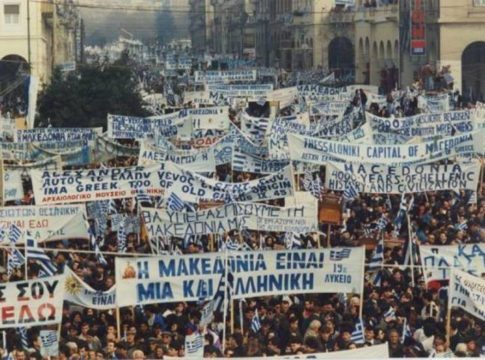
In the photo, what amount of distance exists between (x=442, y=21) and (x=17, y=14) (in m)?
16.5

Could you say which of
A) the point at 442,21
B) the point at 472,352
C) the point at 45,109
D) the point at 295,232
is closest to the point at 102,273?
the point at 295,232

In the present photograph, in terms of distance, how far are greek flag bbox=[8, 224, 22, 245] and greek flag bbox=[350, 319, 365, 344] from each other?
5205 mm

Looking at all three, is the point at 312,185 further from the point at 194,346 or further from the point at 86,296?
the point at 194,346

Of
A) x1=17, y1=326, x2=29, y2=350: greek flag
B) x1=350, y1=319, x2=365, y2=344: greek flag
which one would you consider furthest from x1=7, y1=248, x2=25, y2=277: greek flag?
x1=350, y1=319, x2=365, y2=344: greek flag

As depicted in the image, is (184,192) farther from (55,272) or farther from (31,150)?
(31,150)

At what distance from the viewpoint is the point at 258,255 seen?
55.8 feet

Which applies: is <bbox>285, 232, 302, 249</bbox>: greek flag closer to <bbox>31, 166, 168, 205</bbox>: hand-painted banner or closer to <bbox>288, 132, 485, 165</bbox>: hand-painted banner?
<bbox>31, 166, 168, 205</bbox>: hand-painted banner

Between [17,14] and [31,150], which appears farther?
[17,14]

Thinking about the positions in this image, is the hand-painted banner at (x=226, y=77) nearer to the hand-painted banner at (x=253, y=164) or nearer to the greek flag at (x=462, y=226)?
the hand-painted banner at (x=253, y=164)

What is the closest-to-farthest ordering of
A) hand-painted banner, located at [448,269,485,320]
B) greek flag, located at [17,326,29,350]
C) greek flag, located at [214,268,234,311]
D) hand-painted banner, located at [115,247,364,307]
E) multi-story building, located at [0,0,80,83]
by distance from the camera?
1. hand-painted banner, located at [448,269,485,320]
2. greek flag, located at [17,326,29,350]
3. hand-painted banner, located at [115,247,364,307]
4. greek flag, located at [214,268,234,311]
5. multi-story building, located at [0,0,80,83]

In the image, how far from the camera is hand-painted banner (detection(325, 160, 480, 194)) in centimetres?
2336

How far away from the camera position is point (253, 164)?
26.9m

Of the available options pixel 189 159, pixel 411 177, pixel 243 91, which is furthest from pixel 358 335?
pixel 243 91

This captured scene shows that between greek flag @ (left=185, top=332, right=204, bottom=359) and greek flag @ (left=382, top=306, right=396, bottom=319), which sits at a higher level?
greek flag @ (left=382, top=306, right=396, bottom=319)
